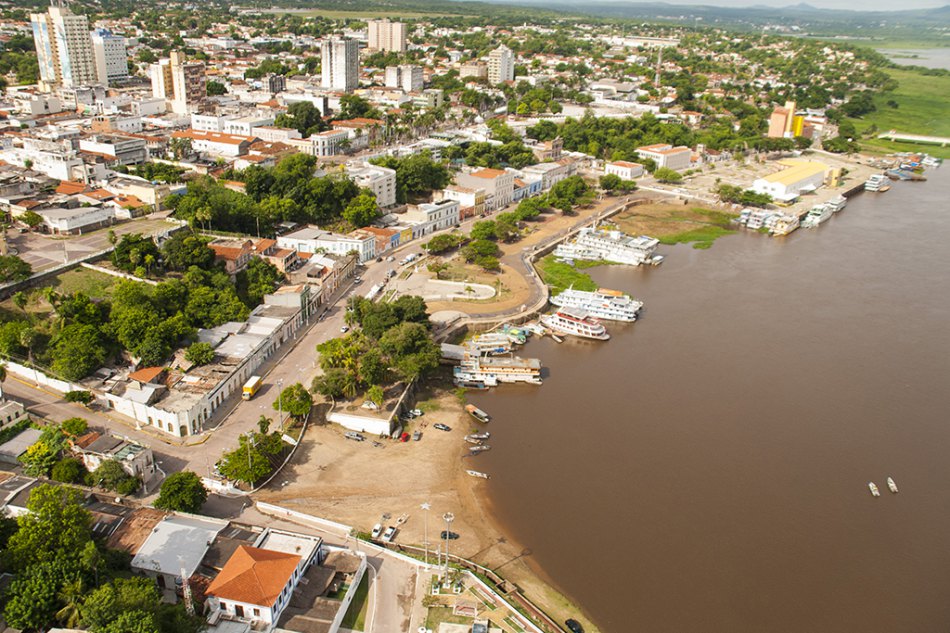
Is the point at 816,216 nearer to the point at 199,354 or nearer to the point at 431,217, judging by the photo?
the point at 431,217

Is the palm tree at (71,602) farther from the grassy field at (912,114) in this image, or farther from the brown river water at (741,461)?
the grassy field at (912,114)

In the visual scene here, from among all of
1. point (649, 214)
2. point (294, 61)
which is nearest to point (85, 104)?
point (294, 61)

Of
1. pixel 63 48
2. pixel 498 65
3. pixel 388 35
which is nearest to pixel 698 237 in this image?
pixel 498 65

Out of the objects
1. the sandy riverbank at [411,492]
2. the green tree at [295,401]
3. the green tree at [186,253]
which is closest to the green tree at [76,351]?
the green tree at [186,253]

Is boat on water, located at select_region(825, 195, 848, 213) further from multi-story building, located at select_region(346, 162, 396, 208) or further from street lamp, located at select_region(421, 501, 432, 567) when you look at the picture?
street lamp, located at select_region(421, 501, 432, 567)

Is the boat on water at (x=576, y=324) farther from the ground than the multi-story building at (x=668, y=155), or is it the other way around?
the multi-story building at (x=668, y=155)

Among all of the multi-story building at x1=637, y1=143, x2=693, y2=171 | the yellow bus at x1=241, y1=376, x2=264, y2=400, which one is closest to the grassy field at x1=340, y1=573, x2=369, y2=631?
the yellow bus at x1=241, y1=376, x2=264, y2=400
